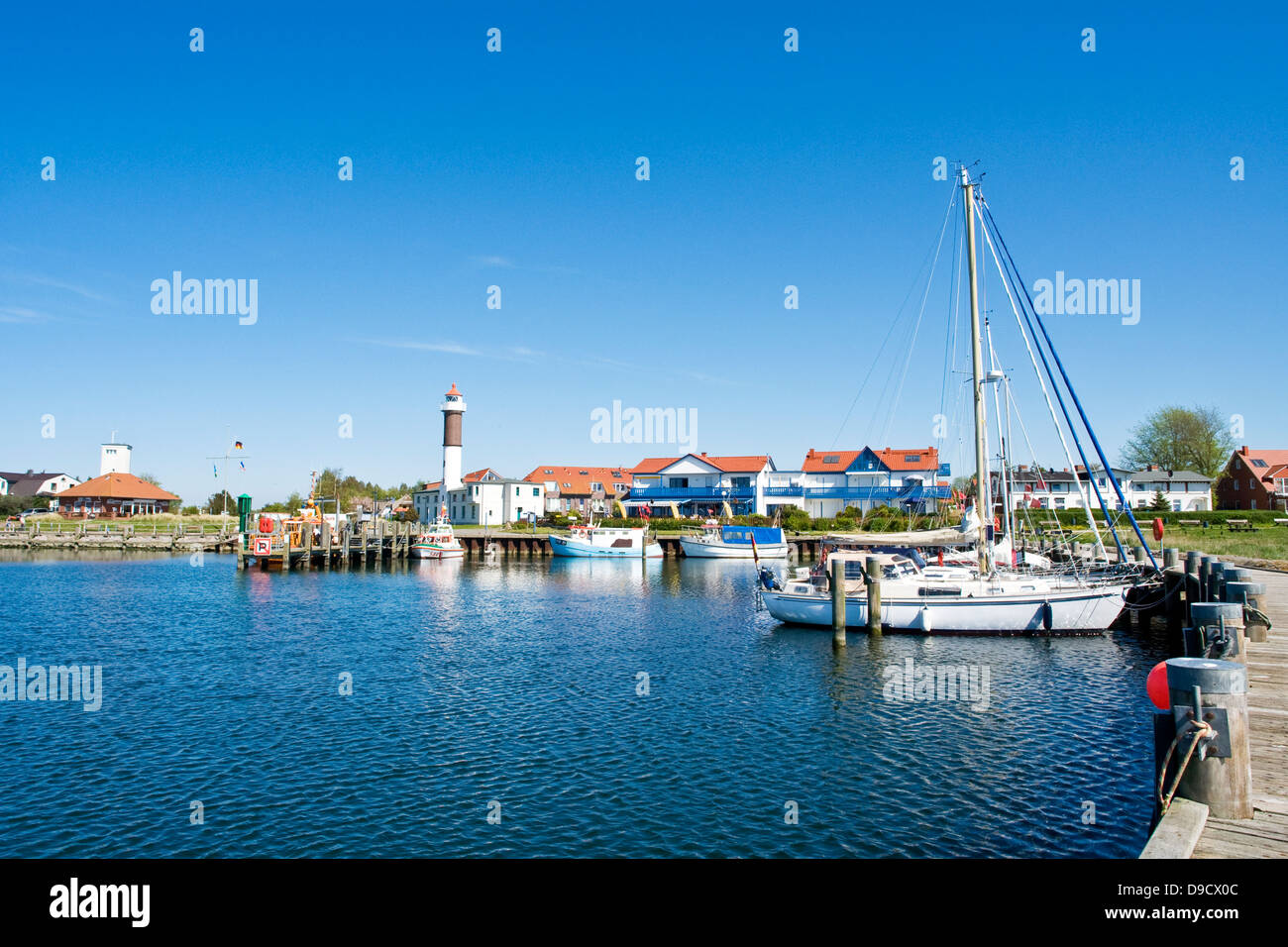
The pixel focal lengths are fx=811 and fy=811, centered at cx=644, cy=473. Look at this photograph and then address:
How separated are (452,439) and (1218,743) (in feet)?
337

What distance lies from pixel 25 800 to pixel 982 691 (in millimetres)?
22338

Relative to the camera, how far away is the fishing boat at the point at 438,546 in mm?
77688

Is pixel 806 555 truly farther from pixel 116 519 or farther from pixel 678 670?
pixel 116 519

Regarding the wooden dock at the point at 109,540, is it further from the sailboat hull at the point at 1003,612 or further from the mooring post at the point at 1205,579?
the mooring post at the point at 1205,579

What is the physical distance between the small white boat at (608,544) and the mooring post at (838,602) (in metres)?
46.2

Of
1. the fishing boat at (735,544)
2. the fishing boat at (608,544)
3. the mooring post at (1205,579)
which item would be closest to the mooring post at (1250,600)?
the mooring post at (1205,579)

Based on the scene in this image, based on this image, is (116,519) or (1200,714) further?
(116,519)

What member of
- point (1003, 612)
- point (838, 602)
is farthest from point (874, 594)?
point (1003, 612)

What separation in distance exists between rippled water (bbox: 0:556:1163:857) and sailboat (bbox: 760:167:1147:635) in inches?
34.7

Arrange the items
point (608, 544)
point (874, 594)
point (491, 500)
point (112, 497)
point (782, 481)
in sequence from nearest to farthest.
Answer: point (874, 594) → point (608, 544) → point (782, 481) → point (491, 500) → point (112, 497)

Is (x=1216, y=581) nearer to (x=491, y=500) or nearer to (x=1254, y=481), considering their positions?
(x=491, y=500)

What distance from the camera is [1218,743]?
8.89 meters
